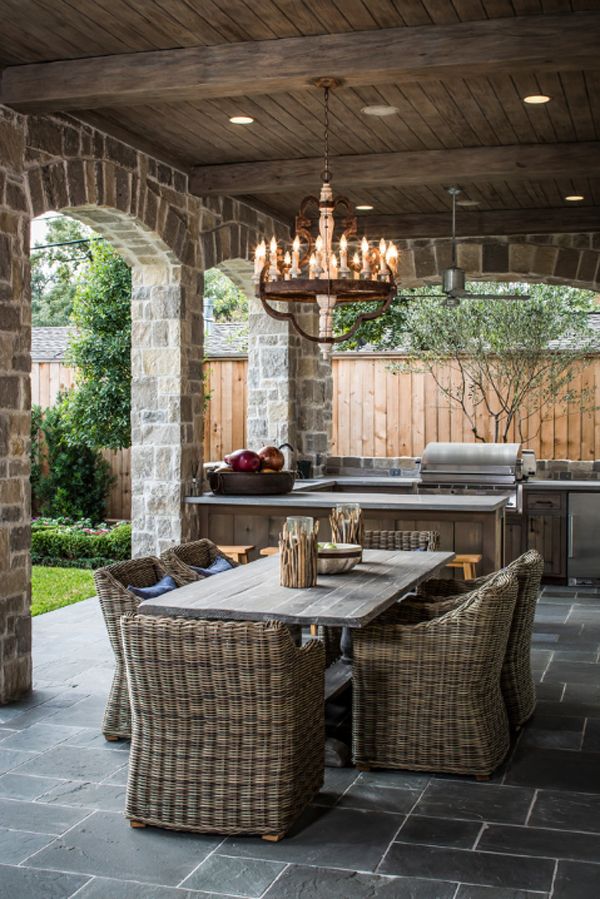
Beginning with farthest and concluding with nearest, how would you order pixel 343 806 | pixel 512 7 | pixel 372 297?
pixel 372 297 < pixel 512 7 < pixel 343 806

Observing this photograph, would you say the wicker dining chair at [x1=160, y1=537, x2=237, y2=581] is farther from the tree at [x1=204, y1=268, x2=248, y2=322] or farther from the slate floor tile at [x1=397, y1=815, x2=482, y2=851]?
the tree at [x1=204, y1=268, x2=248, y2=322]

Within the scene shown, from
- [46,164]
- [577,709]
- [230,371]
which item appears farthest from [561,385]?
[46,164]

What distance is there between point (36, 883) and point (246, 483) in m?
4.34

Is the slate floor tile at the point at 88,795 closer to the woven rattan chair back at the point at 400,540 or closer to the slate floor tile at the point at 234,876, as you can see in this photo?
the slate floor tile at the point at 234,876

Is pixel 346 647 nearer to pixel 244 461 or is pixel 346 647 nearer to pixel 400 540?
pixel 400 540

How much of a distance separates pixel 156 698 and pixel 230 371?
24.6ft

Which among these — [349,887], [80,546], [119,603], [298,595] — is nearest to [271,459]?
[119,603]

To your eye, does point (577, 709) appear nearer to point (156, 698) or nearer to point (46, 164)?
point (156, 698)

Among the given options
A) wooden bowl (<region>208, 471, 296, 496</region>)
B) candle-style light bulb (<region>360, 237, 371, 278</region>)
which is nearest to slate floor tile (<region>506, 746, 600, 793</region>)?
candle-style light bulb (<region>360, 237, 371, 278</region>)

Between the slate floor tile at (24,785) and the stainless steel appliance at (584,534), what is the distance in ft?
19.3

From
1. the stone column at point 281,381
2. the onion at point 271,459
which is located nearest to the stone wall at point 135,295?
the onion at point 271,459

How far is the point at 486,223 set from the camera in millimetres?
9117

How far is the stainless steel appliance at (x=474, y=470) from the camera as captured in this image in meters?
9.21

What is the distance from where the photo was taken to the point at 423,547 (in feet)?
19.7
